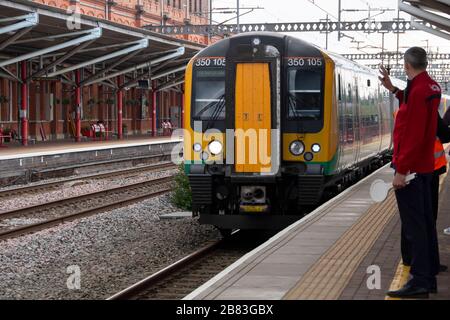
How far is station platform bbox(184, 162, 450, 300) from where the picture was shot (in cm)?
661

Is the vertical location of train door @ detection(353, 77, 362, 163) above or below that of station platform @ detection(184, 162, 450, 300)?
above

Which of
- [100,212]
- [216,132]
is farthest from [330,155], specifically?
[100,212]

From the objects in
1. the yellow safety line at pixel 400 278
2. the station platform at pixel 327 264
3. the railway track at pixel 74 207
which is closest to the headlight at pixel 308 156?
the station platform at pixel 327 264

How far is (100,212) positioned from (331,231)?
728 cm

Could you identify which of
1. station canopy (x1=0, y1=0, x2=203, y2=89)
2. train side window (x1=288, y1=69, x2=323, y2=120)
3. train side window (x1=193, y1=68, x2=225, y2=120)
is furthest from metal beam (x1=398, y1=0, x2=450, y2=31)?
station canopy (x1=0, y1=0, x2=203, y2=89)

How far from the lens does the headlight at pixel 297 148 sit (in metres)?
11.9

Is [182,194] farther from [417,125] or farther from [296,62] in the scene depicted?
[417,125]

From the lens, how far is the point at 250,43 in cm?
1184

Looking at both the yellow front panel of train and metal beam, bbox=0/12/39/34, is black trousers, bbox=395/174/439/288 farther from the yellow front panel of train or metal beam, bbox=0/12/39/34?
metal beam, bbox=0/12/39/34

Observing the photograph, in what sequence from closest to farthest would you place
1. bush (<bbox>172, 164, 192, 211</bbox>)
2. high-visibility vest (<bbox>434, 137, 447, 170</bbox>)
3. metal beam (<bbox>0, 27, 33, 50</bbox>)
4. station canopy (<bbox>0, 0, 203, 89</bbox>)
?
high-visibility vest (<bbox>434, 137, 447, 170</bbox>), bush (<bbox>172, 164, 192, 211</bbox>), station canopy (<bbox>0, 0, 203, 89</bbox>), metal beam (<bbox>0, 27, 33, 50</bbox>)

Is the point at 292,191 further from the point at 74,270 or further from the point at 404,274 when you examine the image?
the point at 404,274

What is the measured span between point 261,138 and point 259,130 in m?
0.11

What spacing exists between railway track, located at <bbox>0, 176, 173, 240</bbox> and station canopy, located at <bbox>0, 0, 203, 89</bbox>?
593 centimetres

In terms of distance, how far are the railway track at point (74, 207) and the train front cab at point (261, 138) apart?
11.2ft
